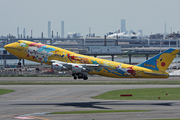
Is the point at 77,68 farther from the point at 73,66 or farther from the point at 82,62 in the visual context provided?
the point at 82,62

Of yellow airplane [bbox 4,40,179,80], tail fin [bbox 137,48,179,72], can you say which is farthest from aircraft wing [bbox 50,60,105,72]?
tail fin [bbox 137,48,179,72]

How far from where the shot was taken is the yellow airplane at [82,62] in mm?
55375

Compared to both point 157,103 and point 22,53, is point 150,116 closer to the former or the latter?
point 157,103

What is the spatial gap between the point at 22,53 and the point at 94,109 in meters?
26.4

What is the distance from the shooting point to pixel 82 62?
5650 cm

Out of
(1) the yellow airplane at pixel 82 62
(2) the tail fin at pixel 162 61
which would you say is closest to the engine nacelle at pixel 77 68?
(1) the yellow airplane at pixel 82 62

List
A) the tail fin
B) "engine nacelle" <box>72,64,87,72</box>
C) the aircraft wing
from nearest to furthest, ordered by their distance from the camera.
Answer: the aircraft wing < "engine nacelle" <box>72,64,87,72</box> < the tail fin

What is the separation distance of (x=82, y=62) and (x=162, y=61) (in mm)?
16319

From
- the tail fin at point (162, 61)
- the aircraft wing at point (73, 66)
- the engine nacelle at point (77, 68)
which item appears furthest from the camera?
the tail fin at point (162, 61)

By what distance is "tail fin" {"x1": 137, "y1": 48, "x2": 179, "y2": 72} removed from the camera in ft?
188

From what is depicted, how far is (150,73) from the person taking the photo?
5891 centimetres

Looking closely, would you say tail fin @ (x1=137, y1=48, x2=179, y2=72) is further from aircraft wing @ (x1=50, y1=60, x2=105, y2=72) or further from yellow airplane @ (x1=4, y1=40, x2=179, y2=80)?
aircraft wing @ (x1=50, y1=60, x2=105, y2=72)

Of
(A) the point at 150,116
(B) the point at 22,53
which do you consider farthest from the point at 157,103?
(B) the point at 22,53

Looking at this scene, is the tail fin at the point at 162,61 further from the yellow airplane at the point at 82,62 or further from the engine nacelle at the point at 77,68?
the engine nacelle at the point at 77,68
